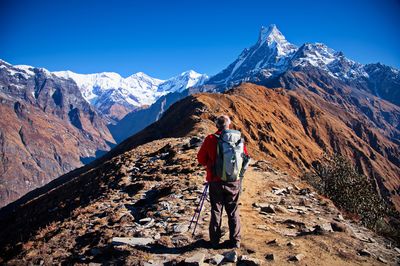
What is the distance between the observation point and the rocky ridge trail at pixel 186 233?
35.3ft

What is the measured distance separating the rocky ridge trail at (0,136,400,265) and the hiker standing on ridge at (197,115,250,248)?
0.68 m

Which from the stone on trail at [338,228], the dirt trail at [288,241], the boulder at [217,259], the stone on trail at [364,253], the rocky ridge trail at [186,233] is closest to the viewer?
the boulder at [217,259]

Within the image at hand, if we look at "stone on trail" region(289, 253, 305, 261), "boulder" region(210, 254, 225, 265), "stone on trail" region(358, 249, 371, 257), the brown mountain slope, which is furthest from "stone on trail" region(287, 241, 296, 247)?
"boulder" region(210, 254, 225, 265)

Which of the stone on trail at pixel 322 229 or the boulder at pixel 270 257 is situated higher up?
the stone on trail at pixel 322 229

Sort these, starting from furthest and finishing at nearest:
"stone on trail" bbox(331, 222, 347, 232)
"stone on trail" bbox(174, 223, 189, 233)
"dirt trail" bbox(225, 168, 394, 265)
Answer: "stone on trail" bbox(331, 222, 347, 232)
"stone on trail" bbox(174, 223, 189, 233)
"dirt trail" bbox(225, 168, 394, 265)

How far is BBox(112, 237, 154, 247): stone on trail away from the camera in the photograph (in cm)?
1170

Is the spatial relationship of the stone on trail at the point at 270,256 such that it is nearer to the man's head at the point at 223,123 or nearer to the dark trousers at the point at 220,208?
the dark trousers at the point at 220,208

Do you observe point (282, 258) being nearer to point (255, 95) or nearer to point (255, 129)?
point (255, 129)

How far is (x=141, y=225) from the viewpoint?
44.9 ft

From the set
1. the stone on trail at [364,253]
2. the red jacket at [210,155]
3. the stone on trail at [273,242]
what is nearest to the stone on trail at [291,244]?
the stone on trail at [273,242]

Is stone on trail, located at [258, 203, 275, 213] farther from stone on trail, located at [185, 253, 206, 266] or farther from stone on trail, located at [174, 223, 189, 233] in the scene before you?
stone on trail, located at [185, 253, 206, 266]

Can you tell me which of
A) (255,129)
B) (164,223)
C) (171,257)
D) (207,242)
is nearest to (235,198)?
(207,242)

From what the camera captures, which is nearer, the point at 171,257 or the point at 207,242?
the point at 171,257

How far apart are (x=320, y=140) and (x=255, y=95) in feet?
173
